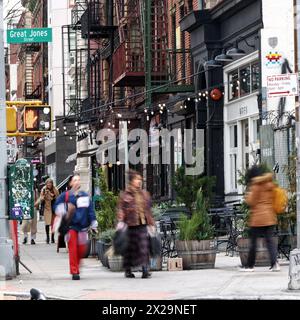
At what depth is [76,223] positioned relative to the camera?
16438 millimetres

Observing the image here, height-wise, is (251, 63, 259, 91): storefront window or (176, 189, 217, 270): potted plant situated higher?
(251, 63, 259, 91): storefront window

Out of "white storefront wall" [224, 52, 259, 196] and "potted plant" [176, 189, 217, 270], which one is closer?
"potted plant" [176, 189, 217, 270]

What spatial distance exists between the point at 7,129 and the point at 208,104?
10.6m

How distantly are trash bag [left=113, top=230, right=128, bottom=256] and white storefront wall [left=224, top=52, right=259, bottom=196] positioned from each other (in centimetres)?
893

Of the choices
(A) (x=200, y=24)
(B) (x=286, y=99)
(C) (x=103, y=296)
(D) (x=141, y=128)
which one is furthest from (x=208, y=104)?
(C) (x=103, y=296)

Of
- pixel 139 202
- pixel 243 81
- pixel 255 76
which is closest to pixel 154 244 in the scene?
pixel 139 202

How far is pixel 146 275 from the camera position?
16094mm

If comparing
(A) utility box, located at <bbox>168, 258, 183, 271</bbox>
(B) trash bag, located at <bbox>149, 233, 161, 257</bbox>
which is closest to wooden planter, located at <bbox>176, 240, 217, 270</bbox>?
(A) utility box, located at <bbox>168, 258, 183, 271</bbox>

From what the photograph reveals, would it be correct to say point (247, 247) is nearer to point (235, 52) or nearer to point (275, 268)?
point (275, 268)

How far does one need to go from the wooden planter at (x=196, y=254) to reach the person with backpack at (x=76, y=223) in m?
1.74

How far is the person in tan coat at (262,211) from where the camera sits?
15766 mm

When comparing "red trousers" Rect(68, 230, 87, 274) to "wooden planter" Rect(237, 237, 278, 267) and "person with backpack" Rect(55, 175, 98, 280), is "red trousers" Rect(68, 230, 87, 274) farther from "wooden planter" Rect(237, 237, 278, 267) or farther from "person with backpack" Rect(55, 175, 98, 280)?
"wooden planter" Rect(237, 237, 278, 267)

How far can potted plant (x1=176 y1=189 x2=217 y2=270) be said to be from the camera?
17141 mm

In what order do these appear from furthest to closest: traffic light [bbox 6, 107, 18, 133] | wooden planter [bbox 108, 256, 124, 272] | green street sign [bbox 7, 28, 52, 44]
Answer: green street sign [bbox 7, 28, 52, 44] → traffic light [bbox 6, 107, 18, 133] → wooden planter [bbox 108, 256, 124, 272]
